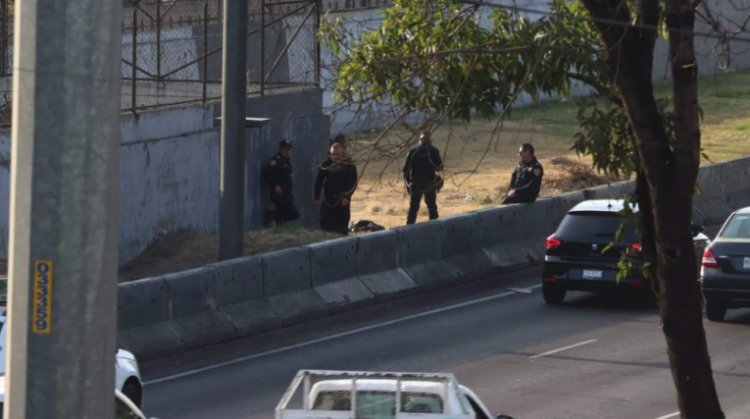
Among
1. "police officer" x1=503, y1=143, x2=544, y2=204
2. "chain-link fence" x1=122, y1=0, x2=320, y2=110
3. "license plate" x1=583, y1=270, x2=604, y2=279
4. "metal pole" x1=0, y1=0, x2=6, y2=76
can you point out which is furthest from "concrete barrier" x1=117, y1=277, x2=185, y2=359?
"metal pole" x1=0, y1=0, x2=6, y2=76

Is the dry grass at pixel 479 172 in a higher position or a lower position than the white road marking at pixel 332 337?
higher

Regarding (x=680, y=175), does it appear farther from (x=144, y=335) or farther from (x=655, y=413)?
(x=144, y=335)

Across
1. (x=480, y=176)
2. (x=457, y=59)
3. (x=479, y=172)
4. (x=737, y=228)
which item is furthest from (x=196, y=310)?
(x=479, y=172)

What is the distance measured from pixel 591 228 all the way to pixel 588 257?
0.45m

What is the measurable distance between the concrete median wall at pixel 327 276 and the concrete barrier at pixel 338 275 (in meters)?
0.01

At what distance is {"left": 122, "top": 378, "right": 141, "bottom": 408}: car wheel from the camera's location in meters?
11.8

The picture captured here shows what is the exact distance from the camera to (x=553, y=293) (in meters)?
19.0

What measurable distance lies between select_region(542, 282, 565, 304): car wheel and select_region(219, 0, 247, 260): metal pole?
4.37 meters

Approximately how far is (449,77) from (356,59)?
2.23 ft

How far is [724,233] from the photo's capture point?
1781 cm

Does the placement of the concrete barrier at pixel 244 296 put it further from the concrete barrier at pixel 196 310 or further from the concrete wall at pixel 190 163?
the concrete wall at pixel 190 163

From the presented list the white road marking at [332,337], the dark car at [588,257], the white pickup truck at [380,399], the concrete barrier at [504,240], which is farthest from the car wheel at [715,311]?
the white pickup truck at [380,399]

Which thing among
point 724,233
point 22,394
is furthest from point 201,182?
point 22,394

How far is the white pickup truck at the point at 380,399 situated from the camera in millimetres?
8625
